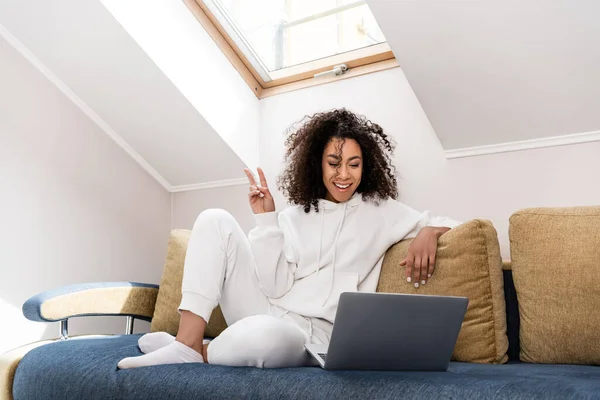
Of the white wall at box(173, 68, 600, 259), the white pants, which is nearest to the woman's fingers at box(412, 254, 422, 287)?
the white pants

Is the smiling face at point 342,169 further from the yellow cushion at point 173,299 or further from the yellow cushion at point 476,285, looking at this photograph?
the yellow cushion at point 173,299

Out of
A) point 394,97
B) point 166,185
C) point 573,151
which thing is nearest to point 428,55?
point 394,97

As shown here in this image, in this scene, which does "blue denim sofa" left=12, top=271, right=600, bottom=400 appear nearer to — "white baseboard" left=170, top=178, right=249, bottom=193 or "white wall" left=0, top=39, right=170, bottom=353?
"white wall" left=0, top=39, right=170, bottom=353

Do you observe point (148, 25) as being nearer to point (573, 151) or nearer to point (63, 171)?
point (63, 171)

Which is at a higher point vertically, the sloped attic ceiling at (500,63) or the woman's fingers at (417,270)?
the sloped attic ceiling at (500,63)

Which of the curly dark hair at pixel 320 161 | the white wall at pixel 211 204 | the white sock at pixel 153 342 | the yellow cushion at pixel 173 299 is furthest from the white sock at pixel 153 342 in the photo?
the white wall at pixel 211 204

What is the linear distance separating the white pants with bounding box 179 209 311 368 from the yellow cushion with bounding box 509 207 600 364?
59cm

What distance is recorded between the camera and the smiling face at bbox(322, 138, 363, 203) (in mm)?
1845

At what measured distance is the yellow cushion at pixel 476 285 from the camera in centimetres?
155

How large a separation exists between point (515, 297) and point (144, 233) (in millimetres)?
1905

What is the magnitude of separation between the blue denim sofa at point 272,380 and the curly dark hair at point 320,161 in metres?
0.51

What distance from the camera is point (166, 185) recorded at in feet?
10.0

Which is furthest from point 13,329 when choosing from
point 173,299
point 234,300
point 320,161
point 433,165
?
point 433,165

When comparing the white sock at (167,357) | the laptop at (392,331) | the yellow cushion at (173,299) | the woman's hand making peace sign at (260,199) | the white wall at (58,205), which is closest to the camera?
the laptop at (392,331)
